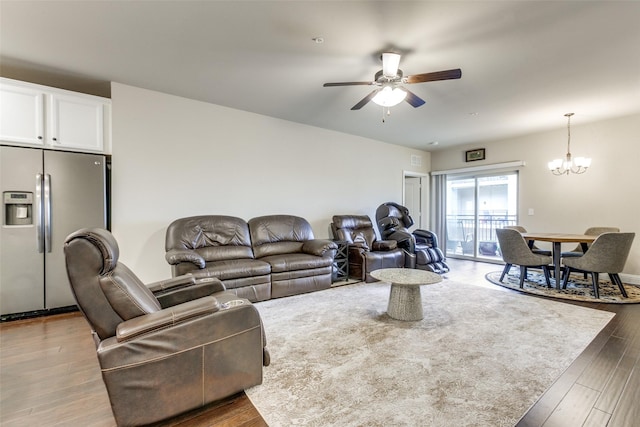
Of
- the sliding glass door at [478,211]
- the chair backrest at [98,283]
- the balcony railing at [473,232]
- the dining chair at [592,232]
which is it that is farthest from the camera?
the balcony railing at [473,232]

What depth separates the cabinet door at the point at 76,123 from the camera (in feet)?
10.6

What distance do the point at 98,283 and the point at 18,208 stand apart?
111 inches

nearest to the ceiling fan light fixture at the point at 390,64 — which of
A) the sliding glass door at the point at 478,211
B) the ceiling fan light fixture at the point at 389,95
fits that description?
the ceiling fan light fixture at the point at 389,95

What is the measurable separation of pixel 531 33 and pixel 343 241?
136 inches

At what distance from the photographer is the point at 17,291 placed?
10.0 feet

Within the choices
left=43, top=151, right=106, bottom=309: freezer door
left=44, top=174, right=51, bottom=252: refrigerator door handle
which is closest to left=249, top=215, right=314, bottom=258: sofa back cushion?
left=43, top=151, right=106, bottom=309: freezer door

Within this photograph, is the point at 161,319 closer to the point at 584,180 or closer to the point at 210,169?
the point at 210,169

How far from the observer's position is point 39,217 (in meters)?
3.13

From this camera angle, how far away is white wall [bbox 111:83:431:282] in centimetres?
363

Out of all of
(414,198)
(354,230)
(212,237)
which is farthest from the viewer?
(414,198)

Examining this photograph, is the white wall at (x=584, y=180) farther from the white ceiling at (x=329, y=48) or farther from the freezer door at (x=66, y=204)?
the freezer door at (x=66, y=204)

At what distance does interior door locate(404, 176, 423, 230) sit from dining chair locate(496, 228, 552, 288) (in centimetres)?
300

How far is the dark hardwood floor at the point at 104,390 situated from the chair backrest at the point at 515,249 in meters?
1.49

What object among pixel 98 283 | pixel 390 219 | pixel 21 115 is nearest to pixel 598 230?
pixel 390 219
